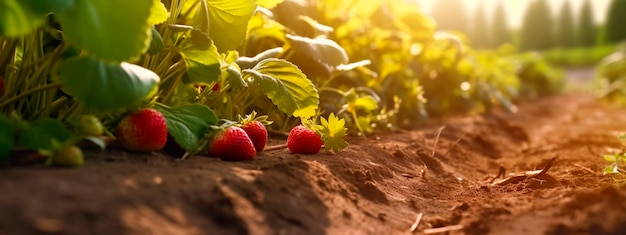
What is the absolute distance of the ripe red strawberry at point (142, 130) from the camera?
1.99 metres

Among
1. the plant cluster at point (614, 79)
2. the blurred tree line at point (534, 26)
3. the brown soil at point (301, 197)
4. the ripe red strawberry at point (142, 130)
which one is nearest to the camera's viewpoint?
the brown soil at point (301, 197)

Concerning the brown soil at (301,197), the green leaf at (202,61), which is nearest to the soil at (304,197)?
the brown soil at (301,197)

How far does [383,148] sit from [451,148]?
71cm

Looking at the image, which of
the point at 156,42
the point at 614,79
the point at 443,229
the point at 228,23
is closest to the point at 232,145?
the point at 156,42

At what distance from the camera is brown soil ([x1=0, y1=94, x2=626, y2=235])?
1417mm

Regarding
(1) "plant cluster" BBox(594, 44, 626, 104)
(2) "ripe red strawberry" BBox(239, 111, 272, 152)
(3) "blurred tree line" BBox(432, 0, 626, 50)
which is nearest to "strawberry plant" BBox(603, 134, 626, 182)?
(2) "ripe red strawberry" BBox(239, 111, 272, 152)

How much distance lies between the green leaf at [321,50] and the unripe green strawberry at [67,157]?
132cm

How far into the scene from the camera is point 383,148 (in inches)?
115

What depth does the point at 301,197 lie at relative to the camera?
187cm

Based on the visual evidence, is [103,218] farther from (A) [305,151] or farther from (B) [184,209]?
(A) [305,151]

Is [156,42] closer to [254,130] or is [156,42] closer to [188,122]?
[188,122]

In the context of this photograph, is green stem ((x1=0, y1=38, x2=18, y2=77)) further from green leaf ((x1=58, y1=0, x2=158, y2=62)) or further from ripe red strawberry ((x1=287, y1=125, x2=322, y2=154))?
ripe red strawberry ((x1=287, y1=125, x2=322, y2=154))

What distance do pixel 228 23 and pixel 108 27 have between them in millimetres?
774

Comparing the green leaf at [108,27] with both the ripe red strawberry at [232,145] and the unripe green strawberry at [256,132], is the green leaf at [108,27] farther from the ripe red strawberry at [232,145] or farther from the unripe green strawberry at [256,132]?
the unripe green strawberry at [256,132]
